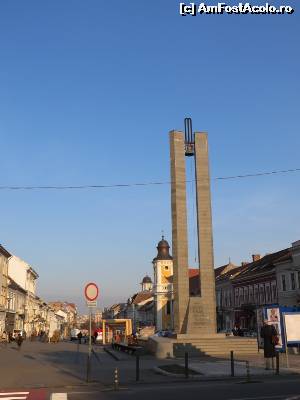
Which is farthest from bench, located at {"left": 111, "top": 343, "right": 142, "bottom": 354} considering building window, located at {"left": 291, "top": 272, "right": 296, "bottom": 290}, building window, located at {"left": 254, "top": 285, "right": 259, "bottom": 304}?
building window, located at {"left": 254, "top": 285, "right": 259, "bottom": 304}

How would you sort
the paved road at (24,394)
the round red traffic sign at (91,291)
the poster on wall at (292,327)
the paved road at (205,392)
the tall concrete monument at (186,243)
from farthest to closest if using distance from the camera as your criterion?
1. the tall concrete monument at (186,243)
2. the poster on wall at (292,327)
3. the round red traffic sign at (91,291)
4. the paved road at (24,394)
5. the paved road at (205,392)

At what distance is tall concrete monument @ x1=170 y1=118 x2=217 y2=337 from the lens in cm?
3262

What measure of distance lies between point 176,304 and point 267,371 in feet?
49.3

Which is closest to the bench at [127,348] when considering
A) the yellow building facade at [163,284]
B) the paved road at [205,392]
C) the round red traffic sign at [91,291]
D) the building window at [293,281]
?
the round red traffic sign at [91,291]

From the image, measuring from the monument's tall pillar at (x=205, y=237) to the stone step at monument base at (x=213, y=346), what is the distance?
2.53 meters

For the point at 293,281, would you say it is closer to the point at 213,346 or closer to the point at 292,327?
the point at 213,346

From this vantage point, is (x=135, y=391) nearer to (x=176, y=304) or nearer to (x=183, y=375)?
(x=183, y=375)

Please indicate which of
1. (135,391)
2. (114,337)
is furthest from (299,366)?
(114,337)

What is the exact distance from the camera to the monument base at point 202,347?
28.6 m

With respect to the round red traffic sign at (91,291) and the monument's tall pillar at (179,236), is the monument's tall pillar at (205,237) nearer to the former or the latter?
the monument's tall pillar at (179,236)

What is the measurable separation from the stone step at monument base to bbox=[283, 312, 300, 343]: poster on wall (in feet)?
29.5

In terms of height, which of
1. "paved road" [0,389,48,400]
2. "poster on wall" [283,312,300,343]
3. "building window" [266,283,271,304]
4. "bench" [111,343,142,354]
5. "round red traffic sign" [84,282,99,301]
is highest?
"building window" [266,283,271,304]

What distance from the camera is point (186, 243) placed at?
112 ft

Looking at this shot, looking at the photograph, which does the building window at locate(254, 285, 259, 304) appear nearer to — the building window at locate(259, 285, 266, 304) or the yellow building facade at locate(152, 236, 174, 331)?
the building window at locate(259, 285, 266, 304)
